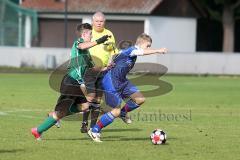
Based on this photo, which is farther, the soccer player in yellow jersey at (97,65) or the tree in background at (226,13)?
the tree in background at (226,13)

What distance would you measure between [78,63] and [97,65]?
115cm

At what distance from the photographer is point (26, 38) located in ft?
184

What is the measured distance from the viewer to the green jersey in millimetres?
13875

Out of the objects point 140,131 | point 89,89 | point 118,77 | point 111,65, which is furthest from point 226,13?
point 118,77

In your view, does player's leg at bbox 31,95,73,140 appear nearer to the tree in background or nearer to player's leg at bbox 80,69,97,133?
player's leg at bbox 80,69,97,133

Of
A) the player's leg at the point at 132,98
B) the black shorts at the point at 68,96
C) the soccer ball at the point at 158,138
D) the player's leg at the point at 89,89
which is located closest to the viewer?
the soccer ball at the point at 158,138

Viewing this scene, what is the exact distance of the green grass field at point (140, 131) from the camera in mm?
11961

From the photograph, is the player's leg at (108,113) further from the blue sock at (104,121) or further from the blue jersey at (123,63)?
the blue jersey at (123,63)

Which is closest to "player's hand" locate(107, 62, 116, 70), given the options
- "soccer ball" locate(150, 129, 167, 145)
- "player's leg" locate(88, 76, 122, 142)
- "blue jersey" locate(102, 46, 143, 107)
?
"blue jersey" locate(102, 46, 143, 107)

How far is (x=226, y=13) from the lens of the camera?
56.8m

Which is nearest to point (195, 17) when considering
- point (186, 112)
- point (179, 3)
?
point (179, 3)

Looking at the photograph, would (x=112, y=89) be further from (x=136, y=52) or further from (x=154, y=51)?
(x=154, y=51)

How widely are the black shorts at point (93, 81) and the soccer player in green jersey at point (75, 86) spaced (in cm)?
19

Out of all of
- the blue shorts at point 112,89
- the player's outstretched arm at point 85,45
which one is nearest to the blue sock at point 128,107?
the blue shorts at point 112,89
